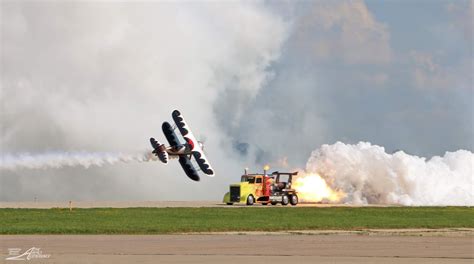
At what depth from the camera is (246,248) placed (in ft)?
120

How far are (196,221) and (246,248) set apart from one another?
74.2 feet

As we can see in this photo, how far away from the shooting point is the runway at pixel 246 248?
104 ft

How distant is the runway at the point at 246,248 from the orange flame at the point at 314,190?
186 feet

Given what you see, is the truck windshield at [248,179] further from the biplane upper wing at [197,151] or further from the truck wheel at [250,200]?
the biplane upper wing at [197,151]

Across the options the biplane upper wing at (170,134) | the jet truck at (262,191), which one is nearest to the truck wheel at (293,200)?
the jet truck at (262,191)

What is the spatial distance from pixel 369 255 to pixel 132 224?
22.5 metres

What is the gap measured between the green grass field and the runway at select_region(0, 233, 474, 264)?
530cm

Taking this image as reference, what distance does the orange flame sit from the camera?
103m

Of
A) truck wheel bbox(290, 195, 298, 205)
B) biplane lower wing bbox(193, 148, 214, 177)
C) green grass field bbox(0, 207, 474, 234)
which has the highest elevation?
biplane lower wing bbox(193, 148, 214, 177)

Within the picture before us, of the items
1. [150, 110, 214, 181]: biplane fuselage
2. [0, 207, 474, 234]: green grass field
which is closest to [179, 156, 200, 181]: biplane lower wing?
[150, 110, 214, 181]: biplane fuselage

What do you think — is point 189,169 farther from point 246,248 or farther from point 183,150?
point 246,248

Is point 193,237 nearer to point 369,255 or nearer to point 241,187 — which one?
point 369,255

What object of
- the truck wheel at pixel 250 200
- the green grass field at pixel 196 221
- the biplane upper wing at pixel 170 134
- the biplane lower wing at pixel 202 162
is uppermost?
the biplane upper wing at pixel 170 134

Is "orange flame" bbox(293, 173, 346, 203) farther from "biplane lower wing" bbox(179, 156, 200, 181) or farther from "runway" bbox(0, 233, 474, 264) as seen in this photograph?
"runway" bbox(0, 233, 474, 264)
